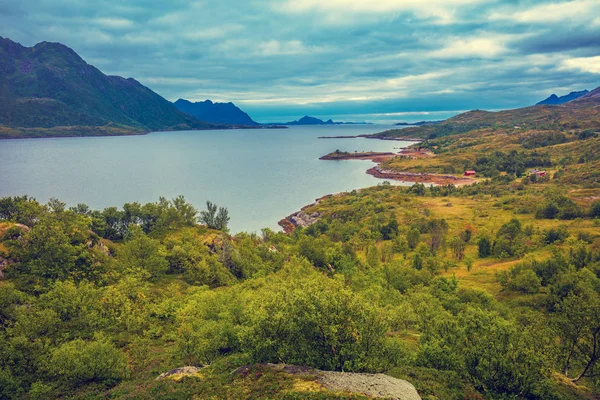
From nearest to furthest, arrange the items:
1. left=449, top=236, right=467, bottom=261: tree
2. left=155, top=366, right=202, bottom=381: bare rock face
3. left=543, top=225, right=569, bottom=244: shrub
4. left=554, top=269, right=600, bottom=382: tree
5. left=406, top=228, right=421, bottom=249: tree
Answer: left=155, top=366, right=202, bottom=381: bare rock face < left=554, top=269, right=600, bottom=382: tree < left=543, top=225, right=569, bottom=244: shrub < left=449, top=236, right=467, bottom=261: tree < left=406, top=228, right=421, bottom=249: tree

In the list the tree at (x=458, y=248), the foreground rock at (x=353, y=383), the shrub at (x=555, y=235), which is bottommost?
the tree at (x=458, y=248)

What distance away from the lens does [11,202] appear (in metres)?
70.9

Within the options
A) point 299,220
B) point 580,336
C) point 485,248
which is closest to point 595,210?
point 485,248

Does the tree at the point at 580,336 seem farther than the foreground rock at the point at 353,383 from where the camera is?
Yes

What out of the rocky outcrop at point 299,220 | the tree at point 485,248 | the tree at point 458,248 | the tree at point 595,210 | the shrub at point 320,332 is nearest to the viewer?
the shrub at point 320,332

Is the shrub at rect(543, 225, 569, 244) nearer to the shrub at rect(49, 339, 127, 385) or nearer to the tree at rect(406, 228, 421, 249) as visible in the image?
the tree at rect(406, 228, 421, 249)

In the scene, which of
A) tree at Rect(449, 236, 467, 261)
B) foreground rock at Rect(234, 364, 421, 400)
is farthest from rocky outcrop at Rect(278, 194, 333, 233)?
foreground rock at Rect(234, 364, 421, 400)

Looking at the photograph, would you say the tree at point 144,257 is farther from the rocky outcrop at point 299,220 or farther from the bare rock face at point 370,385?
the rocky outcrop at point 299,220

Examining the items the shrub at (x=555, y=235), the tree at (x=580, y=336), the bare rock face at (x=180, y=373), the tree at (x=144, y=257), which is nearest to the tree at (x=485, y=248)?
the shrub at (x=555, y=235)

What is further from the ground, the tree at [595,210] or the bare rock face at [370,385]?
the bare rock face at [370,385]

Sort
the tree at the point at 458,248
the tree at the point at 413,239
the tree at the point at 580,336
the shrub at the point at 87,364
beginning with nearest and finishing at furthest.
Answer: the shrub at the point at 87,364 → the tree at the point at 580,336 → the tree at the point at 458,248 → the tree at the point at 413,239

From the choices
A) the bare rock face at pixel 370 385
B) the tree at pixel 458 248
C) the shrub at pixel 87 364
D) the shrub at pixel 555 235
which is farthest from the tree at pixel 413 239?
the shrub at pixel 87 364

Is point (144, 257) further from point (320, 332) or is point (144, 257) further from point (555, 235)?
point (555, 235)

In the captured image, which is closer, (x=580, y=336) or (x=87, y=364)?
(x=87, y=364)
